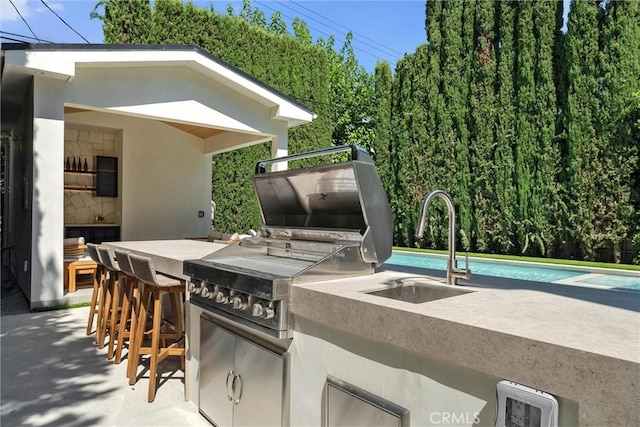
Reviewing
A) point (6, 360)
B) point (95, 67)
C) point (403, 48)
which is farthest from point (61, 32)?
point (6, 360)

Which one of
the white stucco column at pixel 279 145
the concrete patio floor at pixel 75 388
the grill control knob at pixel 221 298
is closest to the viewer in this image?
the grill control knob at pixel 221 298

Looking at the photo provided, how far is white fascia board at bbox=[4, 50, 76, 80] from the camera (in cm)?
530

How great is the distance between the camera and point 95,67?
620 cm

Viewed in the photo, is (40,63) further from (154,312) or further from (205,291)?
(205,291)

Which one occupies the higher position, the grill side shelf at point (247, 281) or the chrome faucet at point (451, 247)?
the chrome faucet at point (451, 247)

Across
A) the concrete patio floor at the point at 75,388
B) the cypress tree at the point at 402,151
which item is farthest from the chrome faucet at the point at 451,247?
the cypress tree at the point at 402,151

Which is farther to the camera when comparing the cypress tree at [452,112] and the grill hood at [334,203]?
the cypress tree at [452,112]

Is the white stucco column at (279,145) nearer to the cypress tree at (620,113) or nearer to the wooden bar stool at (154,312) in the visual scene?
the wooden bar stool at (154,312)

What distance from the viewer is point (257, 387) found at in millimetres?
2297

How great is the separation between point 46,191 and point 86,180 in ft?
12.8

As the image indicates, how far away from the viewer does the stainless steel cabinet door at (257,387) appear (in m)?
2.15

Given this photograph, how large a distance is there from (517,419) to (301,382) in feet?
3.70

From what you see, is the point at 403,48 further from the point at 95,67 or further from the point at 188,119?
the point at 95,67

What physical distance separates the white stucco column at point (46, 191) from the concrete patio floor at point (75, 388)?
1200 mm
